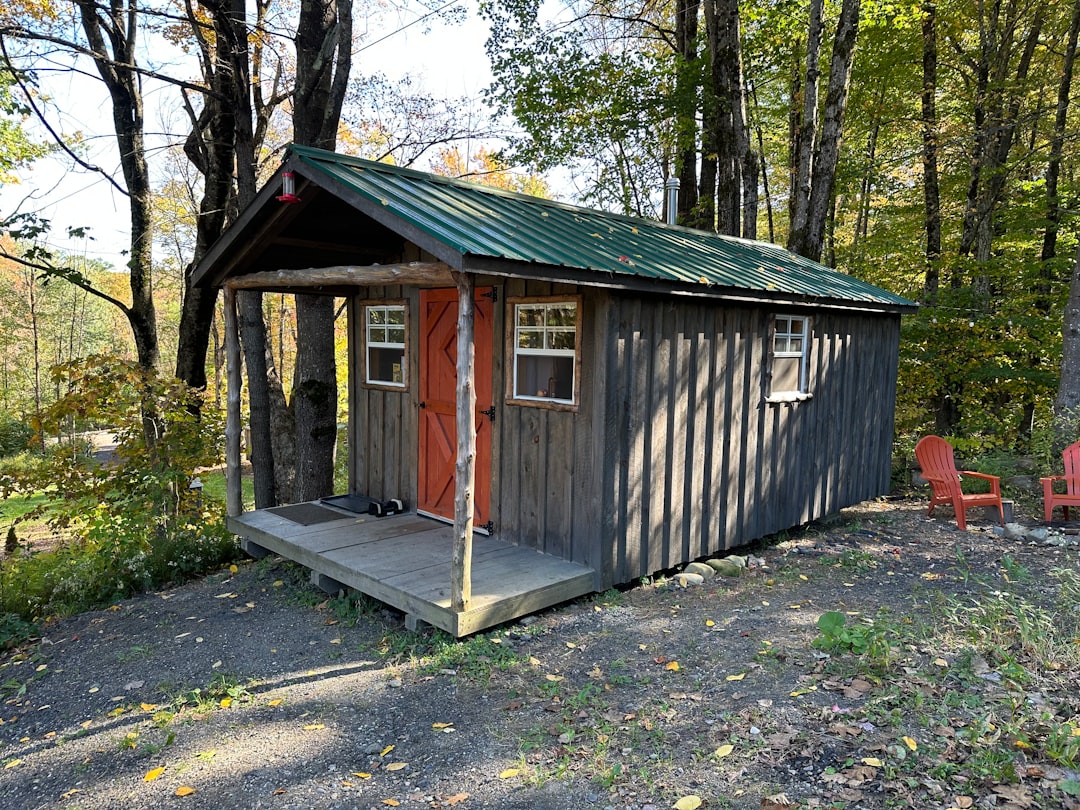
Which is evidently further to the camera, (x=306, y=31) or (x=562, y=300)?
(x=306, y=31)

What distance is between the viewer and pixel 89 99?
33.7 ft

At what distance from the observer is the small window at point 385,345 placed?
6602 millimetres

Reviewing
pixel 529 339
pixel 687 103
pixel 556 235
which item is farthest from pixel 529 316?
pixel 687 103

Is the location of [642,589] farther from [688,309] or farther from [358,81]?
[358,81]

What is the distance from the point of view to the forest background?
822cm

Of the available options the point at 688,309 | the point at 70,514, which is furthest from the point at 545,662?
the point at 70,514

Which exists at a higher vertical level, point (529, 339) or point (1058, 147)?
point (1058, 147)

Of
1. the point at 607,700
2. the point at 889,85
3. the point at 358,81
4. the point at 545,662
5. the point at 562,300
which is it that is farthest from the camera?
the point at 889,85

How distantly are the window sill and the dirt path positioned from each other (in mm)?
1801

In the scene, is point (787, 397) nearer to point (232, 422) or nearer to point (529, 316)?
point (529, 316)

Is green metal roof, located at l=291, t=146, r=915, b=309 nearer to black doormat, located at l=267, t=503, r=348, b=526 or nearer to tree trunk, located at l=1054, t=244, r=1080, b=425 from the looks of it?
black doormat, located at l=267, t=503, r=348, b=526

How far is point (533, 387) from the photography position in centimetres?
548

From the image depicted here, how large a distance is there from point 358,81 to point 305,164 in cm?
899

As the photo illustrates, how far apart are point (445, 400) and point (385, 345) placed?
105 cm
